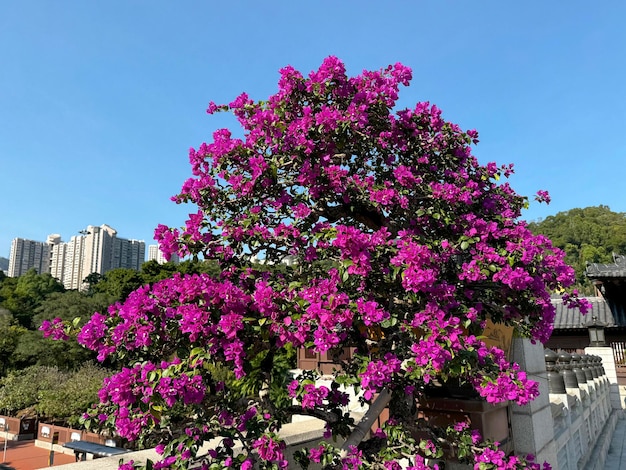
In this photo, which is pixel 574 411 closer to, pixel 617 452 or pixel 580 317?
pixel 617 452

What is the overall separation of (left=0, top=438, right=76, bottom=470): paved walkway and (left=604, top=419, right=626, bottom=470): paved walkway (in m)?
15.6

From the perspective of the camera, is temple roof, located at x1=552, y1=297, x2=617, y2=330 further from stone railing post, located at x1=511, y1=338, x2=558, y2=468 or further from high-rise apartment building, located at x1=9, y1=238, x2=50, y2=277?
high-rise apartment building, located at x1=9, y1=238, x2=50, y2=277

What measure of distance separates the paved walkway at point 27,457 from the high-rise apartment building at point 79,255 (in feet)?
261

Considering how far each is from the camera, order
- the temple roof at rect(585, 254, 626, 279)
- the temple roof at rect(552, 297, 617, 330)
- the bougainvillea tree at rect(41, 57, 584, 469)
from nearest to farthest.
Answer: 1. the bougainvillea tree at rect(41, 57, 584, 469)
2. the temple roof at rect(585, 254, 626, 279)
3. the temple roof at rect(552, 297, 617, 330)

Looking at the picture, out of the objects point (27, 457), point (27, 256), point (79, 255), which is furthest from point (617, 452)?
point (27, 256)

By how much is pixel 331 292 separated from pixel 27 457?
18.8 metres

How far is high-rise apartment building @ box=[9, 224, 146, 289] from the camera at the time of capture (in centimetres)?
→ 9638

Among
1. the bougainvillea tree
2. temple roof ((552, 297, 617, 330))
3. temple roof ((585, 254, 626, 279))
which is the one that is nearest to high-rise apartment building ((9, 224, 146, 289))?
temple roof ((552, 297, 617, 330))

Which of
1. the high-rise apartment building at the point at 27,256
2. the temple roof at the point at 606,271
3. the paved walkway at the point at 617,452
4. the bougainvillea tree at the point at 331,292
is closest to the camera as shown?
the bougainvillea tree at the point at 331,292

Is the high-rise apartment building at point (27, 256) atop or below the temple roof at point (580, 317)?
atop

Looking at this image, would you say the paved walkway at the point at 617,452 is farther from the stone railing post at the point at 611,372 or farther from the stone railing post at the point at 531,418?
the stone railing post at the point at 531,418

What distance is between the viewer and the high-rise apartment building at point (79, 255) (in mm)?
96375

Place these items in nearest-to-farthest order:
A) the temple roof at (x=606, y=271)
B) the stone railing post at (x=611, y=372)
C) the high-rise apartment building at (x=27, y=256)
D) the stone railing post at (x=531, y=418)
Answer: the stone railing post at (x=531, y=418)
the stone railing post at (x=611, y=372)
the temple roof at (x=606, y=271)
the high-rise apartment building at (x=27, y=256)

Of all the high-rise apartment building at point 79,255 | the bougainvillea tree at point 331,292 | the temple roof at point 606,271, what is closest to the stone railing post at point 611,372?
the temple roof at point 606,271
